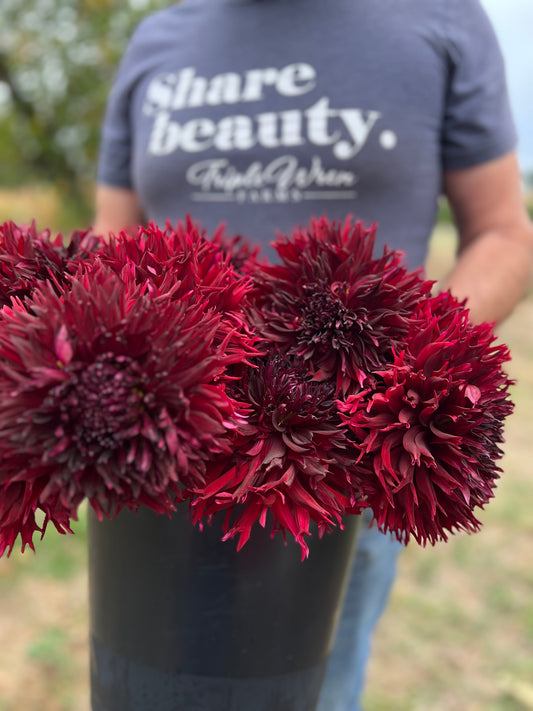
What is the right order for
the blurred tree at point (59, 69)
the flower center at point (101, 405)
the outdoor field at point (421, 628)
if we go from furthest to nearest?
the blurred tree at point (59, 69), the outdoor field at point (421, 628), the flower center at point (101, 405)

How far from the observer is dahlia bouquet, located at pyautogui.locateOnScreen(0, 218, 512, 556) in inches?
15.2

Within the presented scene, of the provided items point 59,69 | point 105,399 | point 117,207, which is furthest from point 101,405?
point 59,69

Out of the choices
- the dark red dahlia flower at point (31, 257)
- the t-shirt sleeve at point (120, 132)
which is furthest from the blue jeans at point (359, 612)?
the t-shirt sleeve at point (120, 132)

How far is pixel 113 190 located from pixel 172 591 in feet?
3.34

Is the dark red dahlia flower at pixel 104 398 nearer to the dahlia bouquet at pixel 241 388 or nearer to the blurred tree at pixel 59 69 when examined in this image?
the dahlia bouquet at pixel 241 388

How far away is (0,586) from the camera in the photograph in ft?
7.32

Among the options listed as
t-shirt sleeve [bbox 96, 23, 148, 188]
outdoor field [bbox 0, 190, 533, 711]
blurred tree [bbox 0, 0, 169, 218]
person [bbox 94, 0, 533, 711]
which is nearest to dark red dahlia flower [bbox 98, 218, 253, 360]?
person [bbox 94, 0, 533, 711]

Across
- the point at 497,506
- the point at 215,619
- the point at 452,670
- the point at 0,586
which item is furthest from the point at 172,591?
the point at 497,506

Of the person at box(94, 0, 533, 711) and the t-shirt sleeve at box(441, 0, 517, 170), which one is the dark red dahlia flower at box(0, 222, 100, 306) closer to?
the person at box(94, 0, 533, 711)

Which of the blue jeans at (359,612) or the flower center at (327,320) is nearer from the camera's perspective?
the flower center at (327,320)

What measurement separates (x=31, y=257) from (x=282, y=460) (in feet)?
0.94

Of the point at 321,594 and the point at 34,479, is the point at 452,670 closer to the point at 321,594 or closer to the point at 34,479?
the point at 321,594

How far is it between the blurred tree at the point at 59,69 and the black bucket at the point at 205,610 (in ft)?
17.4

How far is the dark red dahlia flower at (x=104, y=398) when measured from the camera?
38 cm
